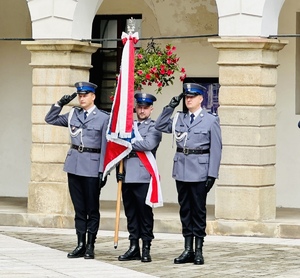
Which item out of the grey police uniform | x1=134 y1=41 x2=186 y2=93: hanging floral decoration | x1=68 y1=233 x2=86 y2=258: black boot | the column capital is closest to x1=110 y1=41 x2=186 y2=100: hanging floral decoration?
x1=134 y1=41 x2=186 y2=93: hanging floral decoration

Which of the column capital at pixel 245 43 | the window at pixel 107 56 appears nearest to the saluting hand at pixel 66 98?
the column capital at pixel 245 43

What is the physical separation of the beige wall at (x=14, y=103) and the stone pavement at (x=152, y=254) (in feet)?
12.1

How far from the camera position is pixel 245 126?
54.8 ft

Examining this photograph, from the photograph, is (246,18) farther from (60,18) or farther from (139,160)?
(139,160)

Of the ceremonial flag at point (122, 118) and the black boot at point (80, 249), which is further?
the black boot at point (80, 249)

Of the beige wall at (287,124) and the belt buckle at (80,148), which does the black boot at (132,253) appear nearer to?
the belt buckle at (80,148)

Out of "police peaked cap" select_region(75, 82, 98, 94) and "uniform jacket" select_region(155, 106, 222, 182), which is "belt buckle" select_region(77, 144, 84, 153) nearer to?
"police peaked cap" select_region(75, 82, 98, 94)

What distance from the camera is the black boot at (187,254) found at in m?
13.7

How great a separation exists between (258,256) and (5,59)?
7.55 metres

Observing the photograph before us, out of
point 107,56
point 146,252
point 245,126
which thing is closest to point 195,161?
point 146,252

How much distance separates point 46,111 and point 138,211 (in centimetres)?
418

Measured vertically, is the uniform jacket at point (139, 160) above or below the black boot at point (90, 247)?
above

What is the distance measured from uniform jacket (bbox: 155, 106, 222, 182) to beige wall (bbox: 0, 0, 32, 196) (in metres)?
7.23

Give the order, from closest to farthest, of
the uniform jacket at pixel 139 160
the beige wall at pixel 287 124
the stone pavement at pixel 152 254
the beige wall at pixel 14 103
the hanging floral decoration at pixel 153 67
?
1. the stone pavement at pixel 152 254
2. the uniform jacket at pixel 139 160
3. the hanging floral decoration at pixel 153 67
4. the beige wall at pixel 287 124
5. the beige wall at pixel 14 103
